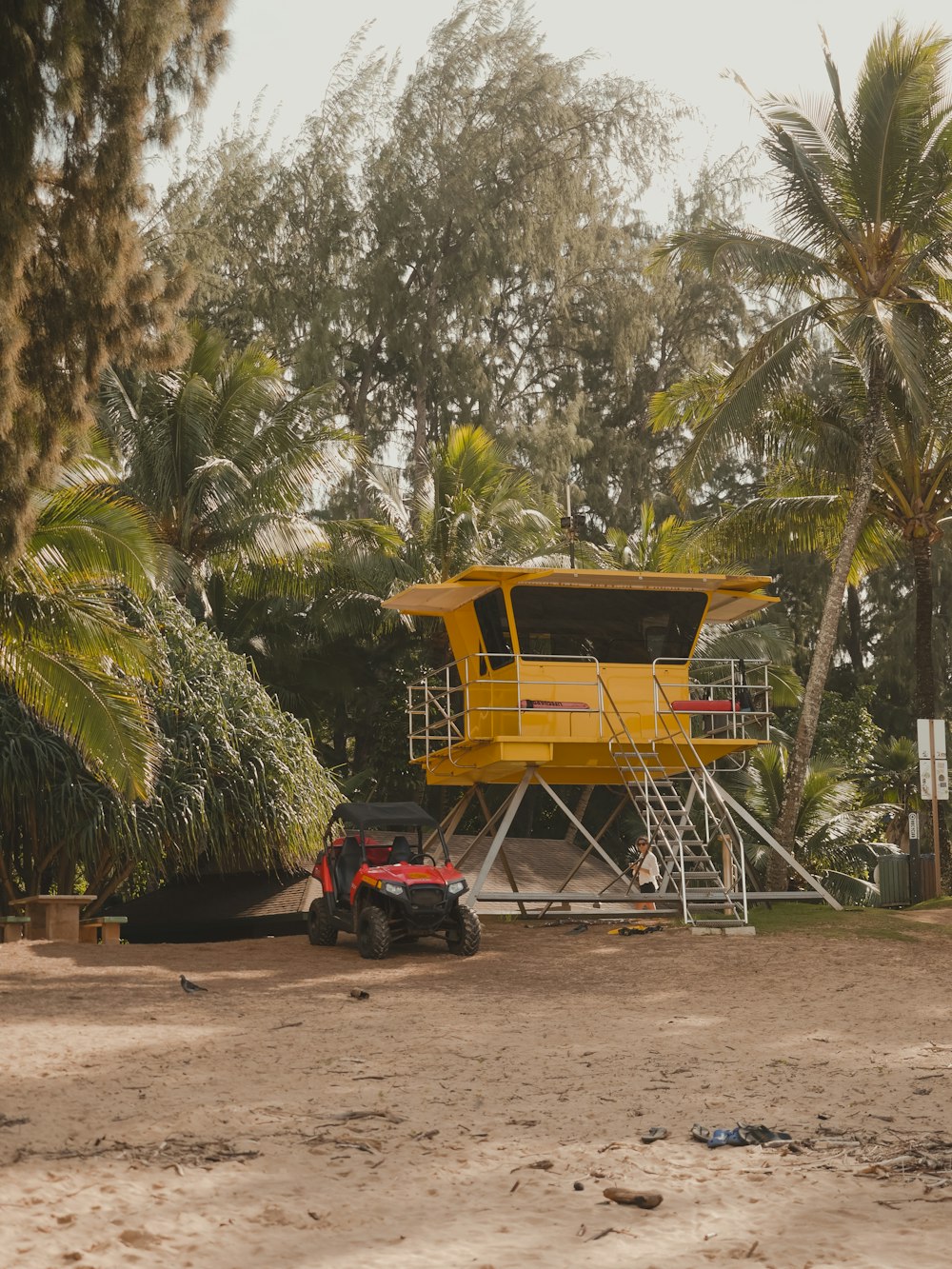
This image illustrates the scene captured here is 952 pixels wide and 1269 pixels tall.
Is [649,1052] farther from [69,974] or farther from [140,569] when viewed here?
[140,569]

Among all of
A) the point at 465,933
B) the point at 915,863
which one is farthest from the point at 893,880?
the point at 465,933

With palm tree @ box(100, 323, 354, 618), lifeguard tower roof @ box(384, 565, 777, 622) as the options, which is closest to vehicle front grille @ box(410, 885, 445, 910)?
lifeguard tower roof @ box(384, 565, 777, 622)

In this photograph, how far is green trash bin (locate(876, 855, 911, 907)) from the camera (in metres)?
34.1

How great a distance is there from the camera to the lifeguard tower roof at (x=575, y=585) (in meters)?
19.9

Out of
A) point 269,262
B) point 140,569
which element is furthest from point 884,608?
point 140,569

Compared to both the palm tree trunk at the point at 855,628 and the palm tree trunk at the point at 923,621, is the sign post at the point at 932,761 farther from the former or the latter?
the palm tree trunk at the point at 855,628

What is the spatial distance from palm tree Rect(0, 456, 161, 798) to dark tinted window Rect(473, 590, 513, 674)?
5.02 meters

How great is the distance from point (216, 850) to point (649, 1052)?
12.1m

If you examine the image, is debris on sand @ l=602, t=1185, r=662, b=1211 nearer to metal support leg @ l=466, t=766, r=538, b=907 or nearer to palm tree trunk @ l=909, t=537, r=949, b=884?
metal support leg @ l=466, t=766, r=538, b=907

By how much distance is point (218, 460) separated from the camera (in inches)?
1122

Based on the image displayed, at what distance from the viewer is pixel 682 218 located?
151ft

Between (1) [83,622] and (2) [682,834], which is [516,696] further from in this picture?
(1) [83,622]

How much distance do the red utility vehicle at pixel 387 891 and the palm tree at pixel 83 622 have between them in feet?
8.39

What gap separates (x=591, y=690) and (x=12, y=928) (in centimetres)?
821
